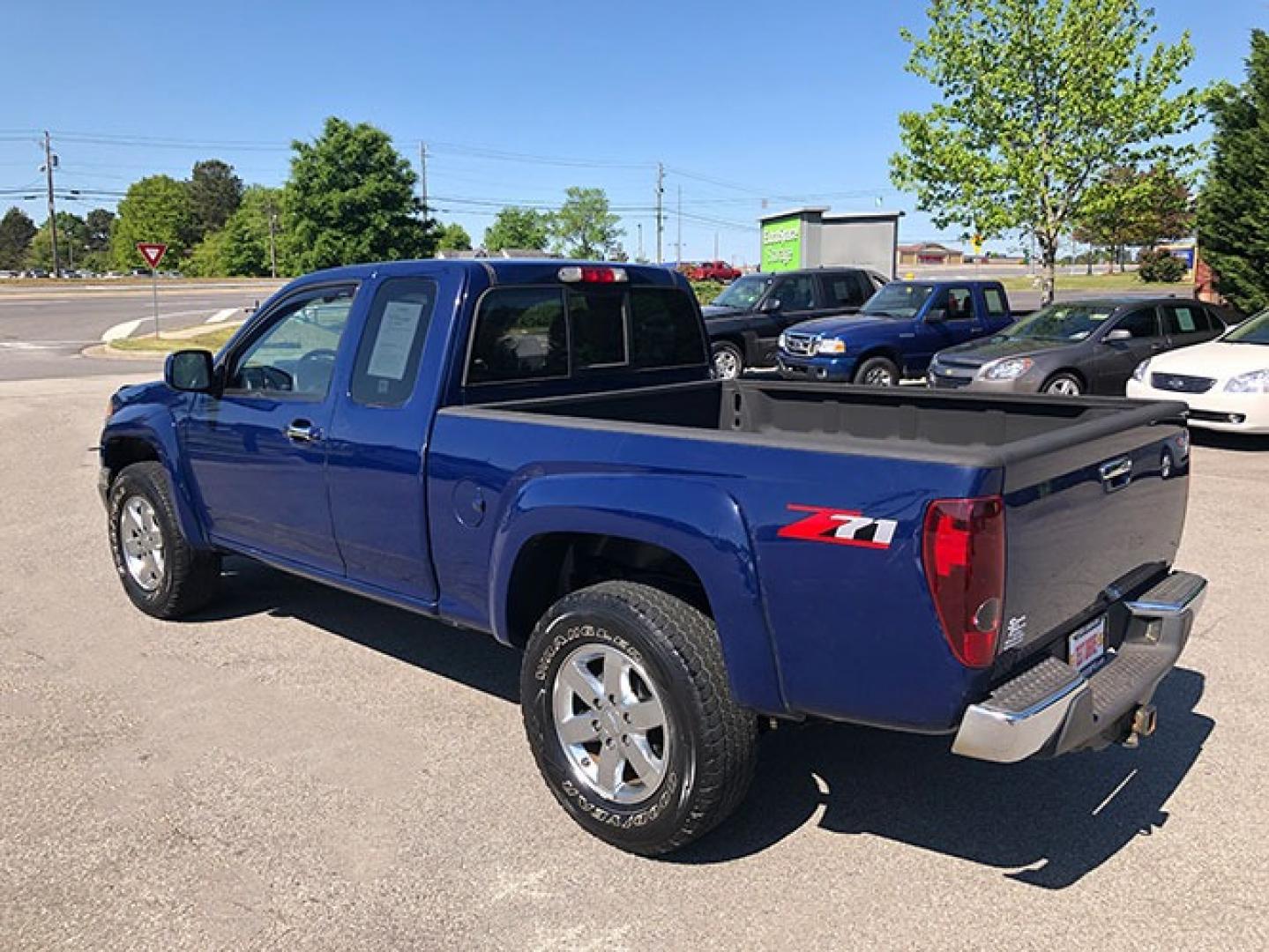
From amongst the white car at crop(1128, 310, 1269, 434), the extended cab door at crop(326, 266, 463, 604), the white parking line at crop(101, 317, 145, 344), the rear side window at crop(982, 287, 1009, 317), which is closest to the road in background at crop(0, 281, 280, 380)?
the white parking line at crop(101, 317, 145, 344)

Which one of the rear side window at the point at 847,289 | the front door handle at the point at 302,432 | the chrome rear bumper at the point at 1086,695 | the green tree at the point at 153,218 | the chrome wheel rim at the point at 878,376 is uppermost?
the green tree at the point at 153,218

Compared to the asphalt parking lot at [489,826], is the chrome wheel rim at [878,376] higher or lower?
higher

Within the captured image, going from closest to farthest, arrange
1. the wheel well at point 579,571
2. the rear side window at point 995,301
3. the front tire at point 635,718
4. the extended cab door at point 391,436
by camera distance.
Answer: the front tire at point 635,718, the wheel well at point 579,571, the extended cab door at point 391,436, the rear side window at point 995,301

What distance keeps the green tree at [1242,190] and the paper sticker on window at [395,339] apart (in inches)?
811

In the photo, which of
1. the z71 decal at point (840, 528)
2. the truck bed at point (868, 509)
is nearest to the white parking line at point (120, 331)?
the truck bed at point (868, 509)

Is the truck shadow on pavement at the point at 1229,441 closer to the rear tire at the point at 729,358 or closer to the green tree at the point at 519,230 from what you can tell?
the rear tire at the point at 729,358

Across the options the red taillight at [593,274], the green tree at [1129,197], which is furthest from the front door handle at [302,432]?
the green tree at [1129,197]

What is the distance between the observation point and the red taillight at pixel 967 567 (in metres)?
2.56

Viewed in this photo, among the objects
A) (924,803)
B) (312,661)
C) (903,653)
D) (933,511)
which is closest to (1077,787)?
(924,803)

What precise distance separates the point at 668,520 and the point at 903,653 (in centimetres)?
77

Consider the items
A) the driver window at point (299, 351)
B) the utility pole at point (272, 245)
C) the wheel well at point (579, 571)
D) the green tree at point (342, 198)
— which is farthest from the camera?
the utility pole at point (272, 245)

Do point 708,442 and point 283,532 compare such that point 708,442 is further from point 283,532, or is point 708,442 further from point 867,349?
point 867,349

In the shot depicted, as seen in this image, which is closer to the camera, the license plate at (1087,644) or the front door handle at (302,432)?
the license plate at (1087,644)

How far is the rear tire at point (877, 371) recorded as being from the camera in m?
14.2
